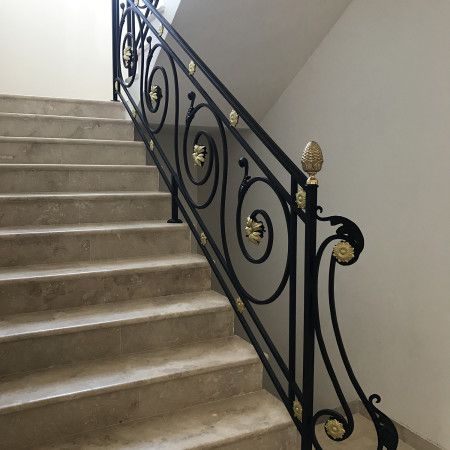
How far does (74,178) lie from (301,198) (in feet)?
5.15

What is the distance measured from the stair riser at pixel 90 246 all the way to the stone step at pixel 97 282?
2.5 inches

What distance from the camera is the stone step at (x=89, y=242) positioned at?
6.79ft

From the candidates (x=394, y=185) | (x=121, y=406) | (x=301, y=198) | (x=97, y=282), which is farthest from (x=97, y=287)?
(x=394, y=185)

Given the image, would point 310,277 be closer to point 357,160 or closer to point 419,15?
point 357,160

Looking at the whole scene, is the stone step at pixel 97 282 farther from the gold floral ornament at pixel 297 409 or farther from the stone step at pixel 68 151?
the stone step at pixel 68 151

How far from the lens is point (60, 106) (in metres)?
3.25

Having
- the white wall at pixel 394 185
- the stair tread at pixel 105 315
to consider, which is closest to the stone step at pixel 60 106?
the white wall at pixel 394 185

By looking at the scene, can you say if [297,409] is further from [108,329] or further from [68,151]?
[68,151]

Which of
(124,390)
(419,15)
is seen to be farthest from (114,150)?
(419,15)

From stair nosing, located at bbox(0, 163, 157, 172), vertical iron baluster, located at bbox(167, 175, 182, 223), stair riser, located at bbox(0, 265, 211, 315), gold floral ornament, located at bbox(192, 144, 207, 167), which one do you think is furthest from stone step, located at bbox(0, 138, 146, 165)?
stair riser, located at bbox(0, 265, 211, 315)

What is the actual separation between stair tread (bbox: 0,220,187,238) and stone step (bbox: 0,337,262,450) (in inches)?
26.9

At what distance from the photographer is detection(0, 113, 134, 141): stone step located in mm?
2814

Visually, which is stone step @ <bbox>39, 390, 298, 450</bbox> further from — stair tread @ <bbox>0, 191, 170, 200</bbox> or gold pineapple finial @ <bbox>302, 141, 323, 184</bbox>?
stair tread @ <bbox>0, 191, 170, 200</bbox>

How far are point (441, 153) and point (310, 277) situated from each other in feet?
3.70
